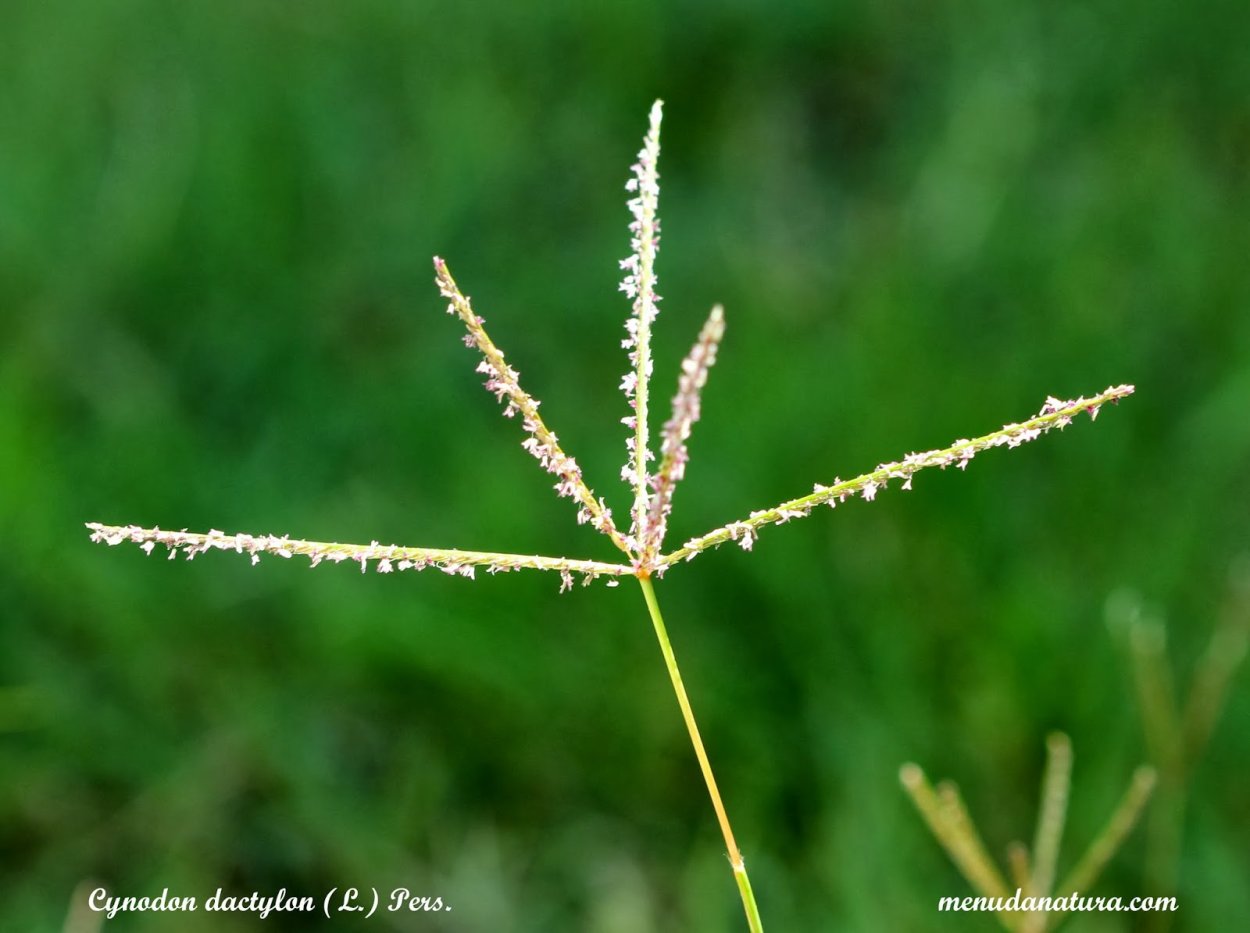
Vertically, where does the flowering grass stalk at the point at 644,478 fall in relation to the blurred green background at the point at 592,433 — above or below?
below

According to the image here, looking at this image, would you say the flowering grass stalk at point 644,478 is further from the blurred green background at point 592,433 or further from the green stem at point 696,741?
the blurred green background at point 592,433

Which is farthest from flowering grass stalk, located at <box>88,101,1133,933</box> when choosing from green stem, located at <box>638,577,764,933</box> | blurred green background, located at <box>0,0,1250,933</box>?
blurred green background, located at <box>0,0,1250,933</box>

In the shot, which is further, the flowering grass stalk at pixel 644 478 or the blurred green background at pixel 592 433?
the blurred green background at pixel 592 433

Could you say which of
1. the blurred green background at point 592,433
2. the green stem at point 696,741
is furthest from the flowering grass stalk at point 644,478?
the blurred green background at point 592,433

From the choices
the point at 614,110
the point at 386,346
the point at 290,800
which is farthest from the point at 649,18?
the point at 290,800

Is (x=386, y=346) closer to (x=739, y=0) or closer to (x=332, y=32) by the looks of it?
(x=332, y=32)

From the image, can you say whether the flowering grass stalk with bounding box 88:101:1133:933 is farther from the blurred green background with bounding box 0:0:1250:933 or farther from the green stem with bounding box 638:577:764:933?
the blurred green background with bounding box 0:0:1250:933

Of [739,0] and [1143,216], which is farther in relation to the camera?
[739,0]

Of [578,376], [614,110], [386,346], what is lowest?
[578,376]
